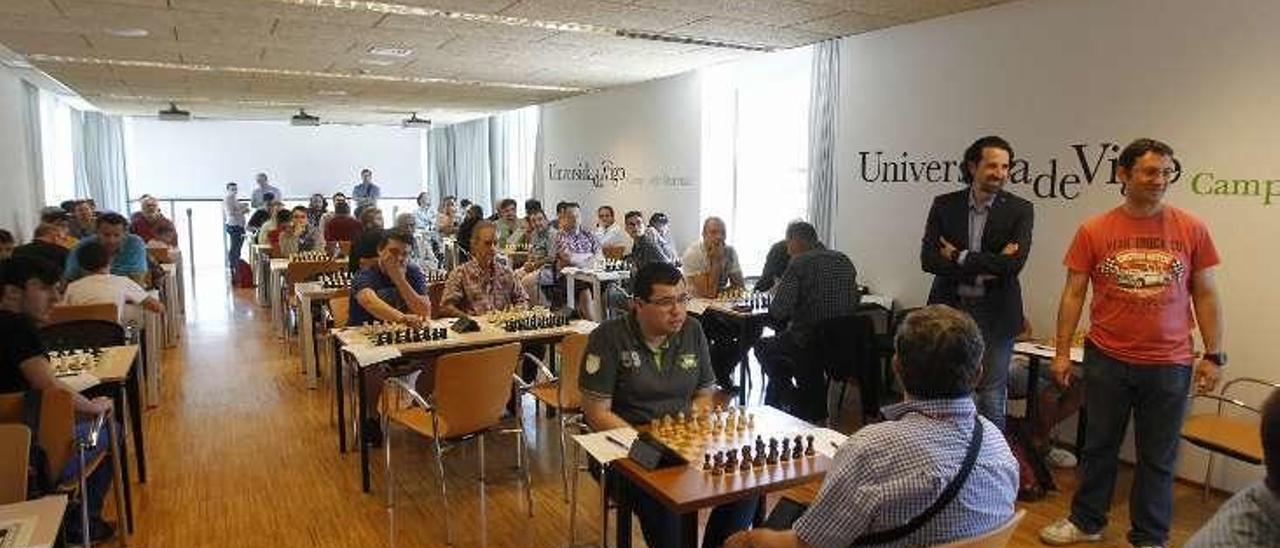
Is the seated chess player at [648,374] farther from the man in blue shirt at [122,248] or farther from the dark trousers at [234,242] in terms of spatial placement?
the dark trousers at [234,242]

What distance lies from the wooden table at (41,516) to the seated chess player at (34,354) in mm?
935

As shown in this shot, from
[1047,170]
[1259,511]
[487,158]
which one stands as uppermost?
[487,158]

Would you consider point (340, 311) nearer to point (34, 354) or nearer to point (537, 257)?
point (34, 354)

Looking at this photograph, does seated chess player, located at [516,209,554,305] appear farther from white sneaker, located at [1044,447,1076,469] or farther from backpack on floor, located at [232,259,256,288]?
backpack on floor, located at [232,259,256,288]

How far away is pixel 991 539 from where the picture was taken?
1634mm

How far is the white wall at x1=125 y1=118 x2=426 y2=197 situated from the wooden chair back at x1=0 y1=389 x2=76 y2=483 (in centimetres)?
1452

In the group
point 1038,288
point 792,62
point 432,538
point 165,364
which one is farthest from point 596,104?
point 432,538

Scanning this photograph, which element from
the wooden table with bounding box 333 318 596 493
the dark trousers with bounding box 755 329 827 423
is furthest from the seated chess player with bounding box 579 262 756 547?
the dark trousers with bounding box 755 329 827 423

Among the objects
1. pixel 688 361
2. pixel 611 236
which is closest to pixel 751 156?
pixel 611 236

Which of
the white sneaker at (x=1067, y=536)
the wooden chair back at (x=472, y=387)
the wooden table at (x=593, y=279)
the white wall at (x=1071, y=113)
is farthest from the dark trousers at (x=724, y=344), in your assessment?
the white sneaker at (x=1067, y=536)

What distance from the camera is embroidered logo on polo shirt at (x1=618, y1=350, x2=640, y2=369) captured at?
2.78m

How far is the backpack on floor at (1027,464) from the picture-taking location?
13.4 ft

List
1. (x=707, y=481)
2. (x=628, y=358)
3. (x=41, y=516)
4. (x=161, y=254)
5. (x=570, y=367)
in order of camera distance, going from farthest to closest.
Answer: (x=161, y=254) < (x=570, y=367) < (x=628, y=358) < (x=707, y=481) < (x=41, y=516)

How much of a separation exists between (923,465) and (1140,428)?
2147 millimetres
